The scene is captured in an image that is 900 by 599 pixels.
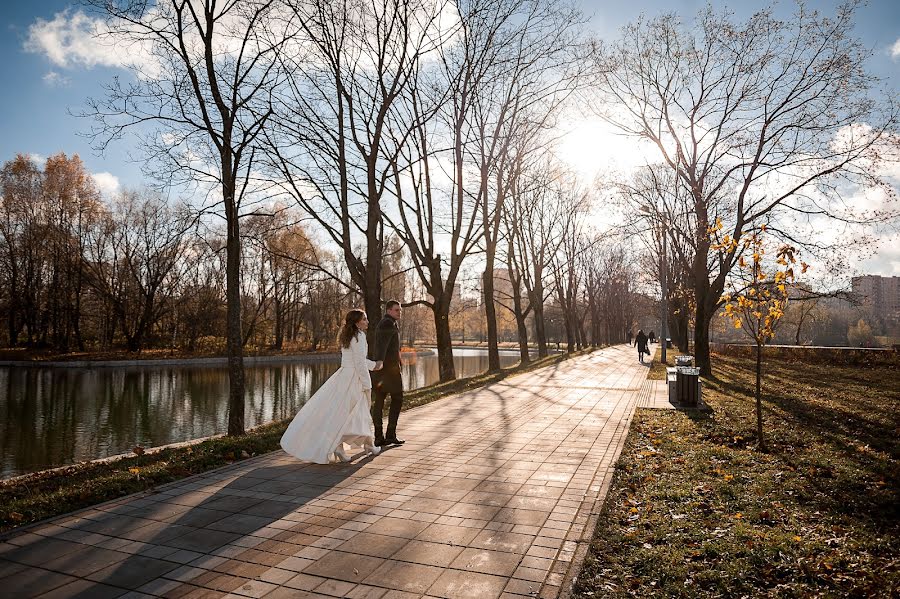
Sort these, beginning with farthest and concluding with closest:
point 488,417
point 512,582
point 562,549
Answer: point 488,417
point 562,549
point 512,582

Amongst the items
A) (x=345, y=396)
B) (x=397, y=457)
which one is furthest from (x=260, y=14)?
(x=397, y=457)

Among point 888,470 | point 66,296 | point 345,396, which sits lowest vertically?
point 888,470

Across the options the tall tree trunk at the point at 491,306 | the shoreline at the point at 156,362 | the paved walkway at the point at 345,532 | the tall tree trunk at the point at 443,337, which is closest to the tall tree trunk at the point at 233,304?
the paved walkway at the point at 345,532

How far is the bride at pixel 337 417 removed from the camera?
23.2ft

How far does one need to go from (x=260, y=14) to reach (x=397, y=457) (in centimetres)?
877

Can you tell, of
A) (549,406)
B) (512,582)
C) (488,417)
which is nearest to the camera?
(512,582)

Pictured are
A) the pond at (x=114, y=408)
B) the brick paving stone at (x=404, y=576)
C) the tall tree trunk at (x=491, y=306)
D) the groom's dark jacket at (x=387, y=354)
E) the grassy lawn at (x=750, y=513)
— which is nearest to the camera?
the brick paving stone at (x=404, y=576)

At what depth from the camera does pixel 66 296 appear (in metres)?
45.0

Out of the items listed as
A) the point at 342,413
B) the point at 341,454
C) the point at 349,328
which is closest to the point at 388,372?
the point at 349,328

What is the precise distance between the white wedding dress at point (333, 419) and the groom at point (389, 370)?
0.71 metres

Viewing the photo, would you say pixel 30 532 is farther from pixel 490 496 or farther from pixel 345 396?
pixel 490 496

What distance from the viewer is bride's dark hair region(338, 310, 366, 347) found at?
7.56 metres

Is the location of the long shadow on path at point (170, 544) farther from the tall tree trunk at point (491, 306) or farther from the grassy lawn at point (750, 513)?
the tall tree trunk at point (491, 306)

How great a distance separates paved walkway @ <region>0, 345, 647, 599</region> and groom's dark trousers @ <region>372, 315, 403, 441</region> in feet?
1.64
